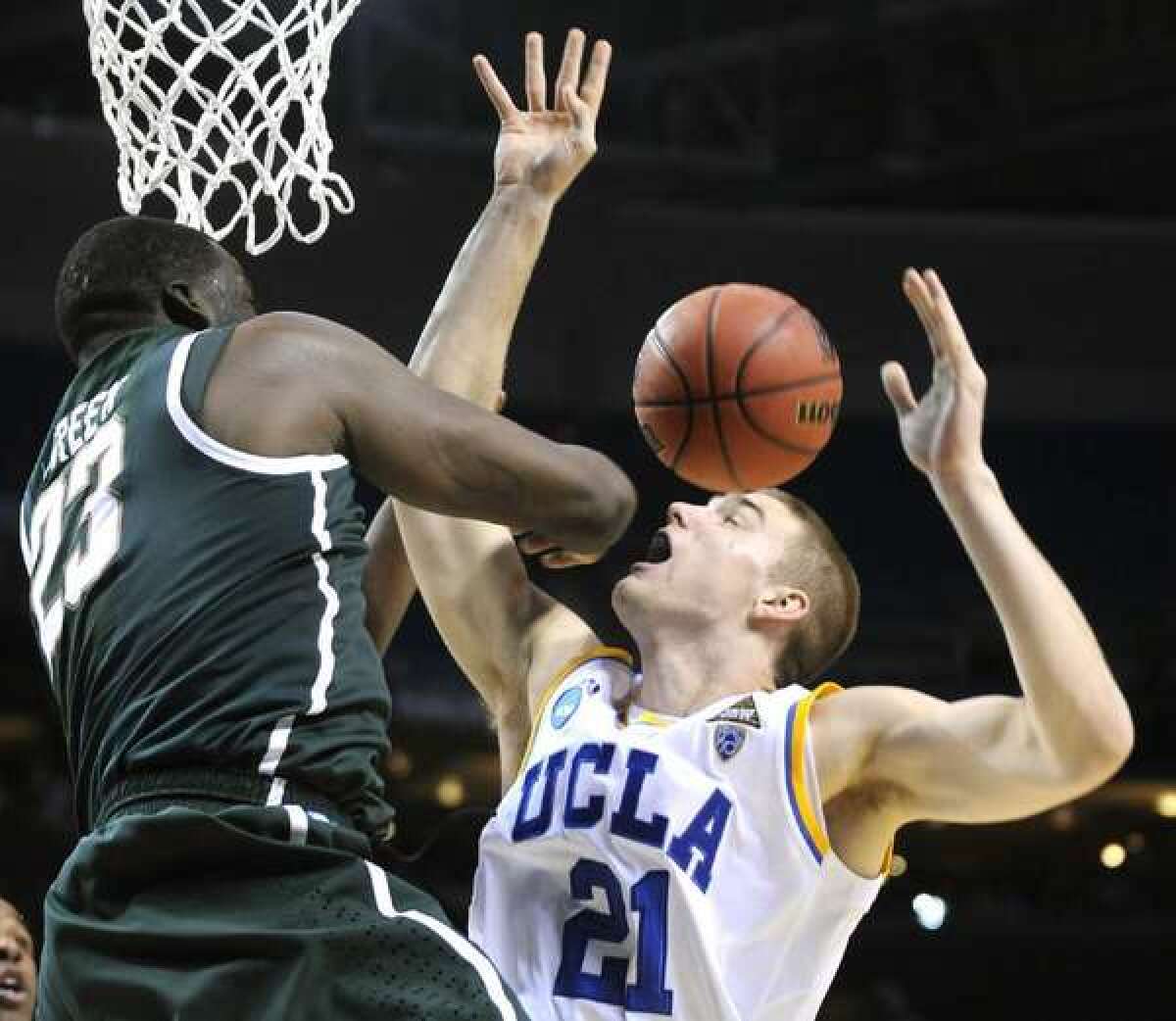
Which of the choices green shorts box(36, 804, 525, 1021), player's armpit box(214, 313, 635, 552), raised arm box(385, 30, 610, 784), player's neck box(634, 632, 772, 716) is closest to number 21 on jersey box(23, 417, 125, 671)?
player's armpit box(214, 313, 635, 552)

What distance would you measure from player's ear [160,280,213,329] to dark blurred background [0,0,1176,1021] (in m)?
7.31

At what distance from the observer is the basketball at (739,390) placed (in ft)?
11.6

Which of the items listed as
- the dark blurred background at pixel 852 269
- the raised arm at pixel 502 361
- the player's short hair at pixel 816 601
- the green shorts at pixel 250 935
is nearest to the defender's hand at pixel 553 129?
the raised arm at pixel 502 361

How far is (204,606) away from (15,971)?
6.83ft

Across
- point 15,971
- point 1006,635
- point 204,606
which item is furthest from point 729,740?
point 15,971

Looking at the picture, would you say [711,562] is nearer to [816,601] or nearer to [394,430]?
[816,601]

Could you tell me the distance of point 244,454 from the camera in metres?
2.57

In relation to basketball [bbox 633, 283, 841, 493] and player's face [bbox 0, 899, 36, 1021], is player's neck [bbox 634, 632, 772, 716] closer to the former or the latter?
basketball [bbox 633, 283, 841, 493]

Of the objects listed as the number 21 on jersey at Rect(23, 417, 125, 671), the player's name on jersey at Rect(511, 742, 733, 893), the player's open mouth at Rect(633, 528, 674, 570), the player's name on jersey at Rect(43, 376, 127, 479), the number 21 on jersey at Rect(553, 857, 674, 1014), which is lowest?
the number 21 on jersey at Rect(553, 857, 674, 1014)

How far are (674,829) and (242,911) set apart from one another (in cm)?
98

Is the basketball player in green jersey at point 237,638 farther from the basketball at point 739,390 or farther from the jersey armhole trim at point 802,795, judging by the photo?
the basketball at point 739,390

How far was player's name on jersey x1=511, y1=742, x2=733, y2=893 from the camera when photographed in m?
3.21

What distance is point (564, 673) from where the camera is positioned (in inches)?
141

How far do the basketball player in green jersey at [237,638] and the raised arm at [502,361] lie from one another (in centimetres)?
52
